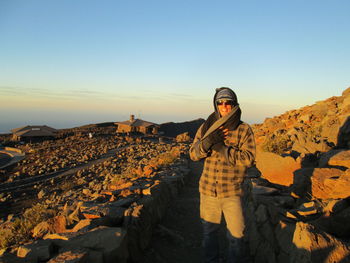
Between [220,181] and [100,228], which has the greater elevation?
[220,181]

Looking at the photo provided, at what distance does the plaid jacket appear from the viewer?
104 inches

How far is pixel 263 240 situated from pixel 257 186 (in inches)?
40.2

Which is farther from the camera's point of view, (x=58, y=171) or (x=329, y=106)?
(x=58, y=171)

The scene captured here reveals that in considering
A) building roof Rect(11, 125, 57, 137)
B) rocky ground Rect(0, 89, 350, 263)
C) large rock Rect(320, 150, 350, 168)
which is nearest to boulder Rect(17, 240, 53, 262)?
rocky ground Rect(0, 89, 350, 263)

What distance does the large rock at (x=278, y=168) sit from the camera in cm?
446

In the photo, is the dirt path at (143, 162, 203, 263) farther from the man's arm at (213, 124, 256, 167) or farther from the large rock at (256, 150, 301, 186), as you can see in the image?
the man's arm at (213, 124, 256, 167)

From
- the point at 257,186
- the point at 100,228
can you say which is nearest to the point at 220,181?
the point at 100,228

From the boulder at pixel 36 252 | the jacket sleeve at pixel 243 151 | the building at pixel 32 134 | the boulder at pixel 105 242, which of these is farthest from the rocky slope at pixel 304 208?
the building at pixel 32 134

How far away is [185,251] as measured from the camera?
13.2 feet

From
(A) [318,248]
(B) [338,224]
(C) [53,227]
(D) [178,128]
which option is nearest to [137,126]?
(D) [178,128]

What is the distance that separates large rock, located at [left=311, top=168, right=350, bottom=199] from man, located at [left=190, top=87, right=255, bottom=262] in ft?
4.19

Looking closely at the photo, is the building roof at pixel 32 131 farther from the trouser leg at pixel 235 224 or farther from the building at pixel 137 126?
the trouser leg at pixel 235 224

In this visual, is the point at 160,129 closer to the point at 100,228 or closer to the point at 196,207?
the point at 196,207

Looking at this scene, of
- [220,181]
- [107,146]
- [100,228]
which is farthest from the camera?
[107,146]
